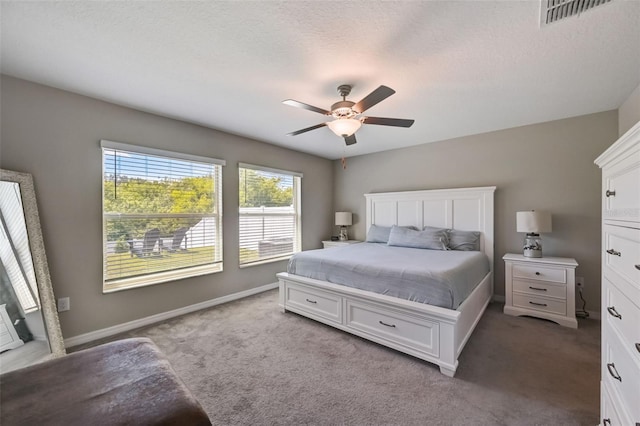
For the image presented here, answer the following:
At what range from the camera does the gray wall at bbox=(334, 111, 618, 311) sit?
3.07 m

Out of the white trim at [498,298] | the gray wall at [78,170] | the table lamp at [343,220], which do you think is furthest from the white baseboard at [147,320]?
the white trim at [498,298]

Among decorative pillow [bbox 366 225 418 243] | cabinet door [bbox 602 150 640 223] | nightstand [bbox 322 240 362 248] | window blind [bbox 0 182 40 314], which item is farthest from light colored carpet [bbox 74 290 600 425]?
nightstand [bbox 322 240 362 248]

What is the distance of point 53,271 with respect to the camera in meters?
2.40

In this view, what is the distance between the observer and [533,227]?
3.06m

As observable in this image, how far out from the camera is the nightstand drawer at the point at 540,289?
2871 mm

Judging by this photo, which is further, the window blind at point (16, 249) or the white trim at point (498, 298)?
the white trim at point (498, 298)

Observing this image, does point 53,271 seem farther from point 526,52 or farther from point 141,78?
point 526,52

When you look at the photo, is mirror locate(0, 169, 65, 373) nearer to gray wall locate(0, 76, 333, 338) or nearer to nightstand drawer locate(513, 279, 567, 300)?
gray wall locate(0, 76, 333, 338)

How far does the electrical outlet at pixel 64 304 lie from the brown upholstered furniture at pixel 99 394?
1.74 metres

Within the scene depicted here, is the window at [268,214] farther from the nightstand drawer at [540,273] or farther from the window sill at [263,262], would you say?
the nightstand drawer at [540,273]

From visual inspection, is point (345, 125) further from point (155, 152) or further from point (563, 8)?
point (155, 152)

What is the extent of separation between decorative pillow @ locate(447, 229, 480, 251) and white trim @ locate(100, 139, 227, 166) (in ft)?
11.3

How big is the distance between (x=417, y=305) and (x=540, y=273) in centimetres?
193

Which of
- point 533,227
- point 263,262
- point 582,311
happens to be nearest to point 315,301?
point 263,262
